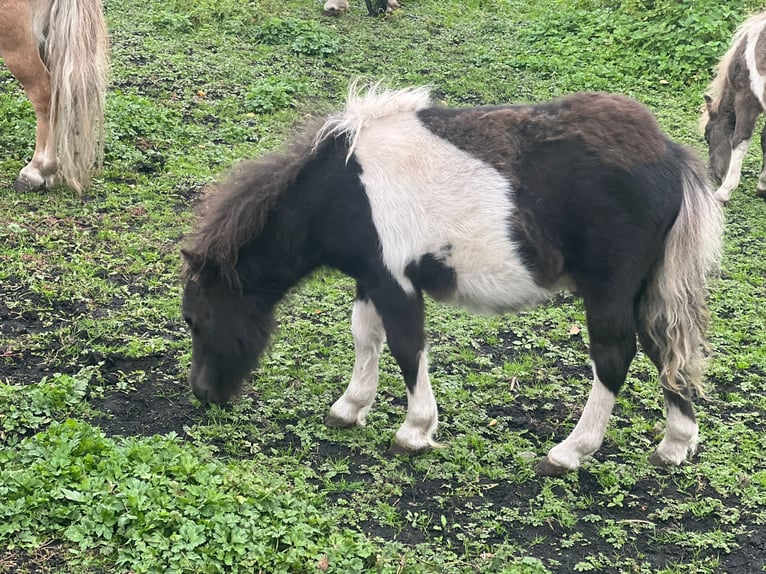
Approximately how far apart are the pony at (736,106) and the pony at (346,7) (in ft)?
16.2

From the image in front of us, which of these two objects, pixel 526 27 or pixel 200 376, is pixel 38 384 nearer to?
pixel 200 376

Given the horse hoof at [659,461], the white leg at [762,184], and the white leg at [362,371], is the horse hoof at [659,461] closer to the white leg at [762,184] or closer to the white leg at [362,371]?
the white leg at [362,371]

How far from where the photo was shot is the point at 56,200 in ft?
22.9

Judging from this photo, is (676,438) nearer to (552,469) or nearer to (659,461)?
(659,461)

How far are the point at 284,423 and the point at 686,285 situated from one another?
2.23 meters

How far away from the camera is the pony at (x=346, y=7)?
11836 millimetres

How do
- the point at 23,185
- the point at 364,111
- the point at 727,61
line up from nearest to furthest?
the point at 364,111
the point at 23,185
the point at 727,61

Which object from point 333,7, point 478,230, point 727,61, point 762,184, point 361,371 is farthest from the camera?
point 333,7

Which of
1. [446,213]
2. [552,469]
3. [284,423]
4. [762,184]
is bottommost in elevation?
[284,423]

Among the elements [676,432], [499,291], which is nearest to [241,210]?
[499,291]

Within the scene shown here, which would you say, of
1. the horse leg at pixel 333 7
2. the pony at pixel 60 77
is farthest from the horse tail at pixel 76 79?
A: the horse leg at pixel 333 7

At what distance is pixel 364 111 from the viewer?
14.9 ft

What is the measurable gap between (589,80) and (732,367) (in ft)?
18.4

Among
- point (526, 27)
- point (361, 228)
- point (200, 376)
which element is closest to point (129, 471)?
point (200, 376)
